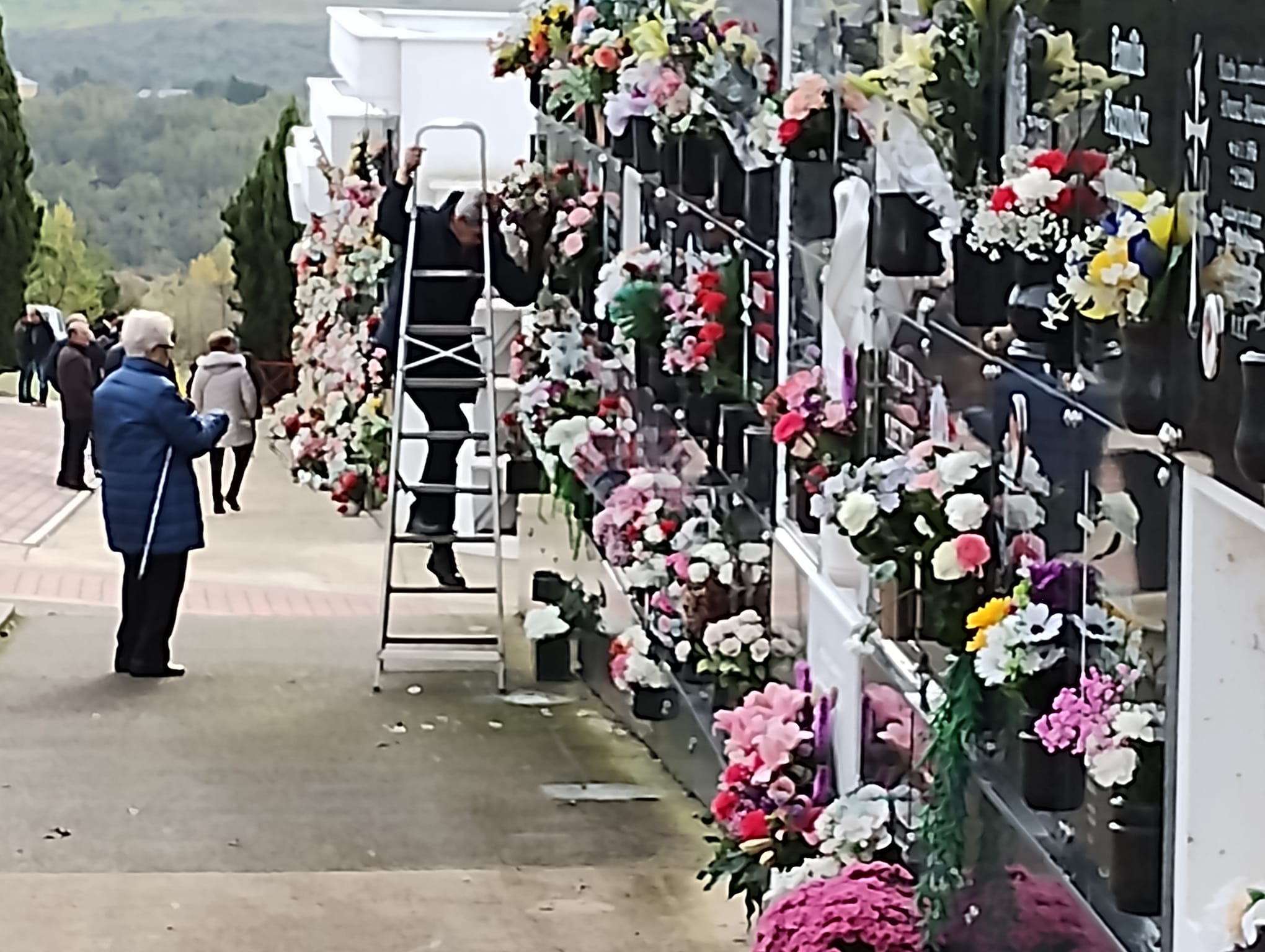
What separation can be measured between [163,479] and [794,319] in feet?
12.3

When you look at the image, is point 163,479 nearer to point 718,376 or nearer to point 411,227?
point 411,227

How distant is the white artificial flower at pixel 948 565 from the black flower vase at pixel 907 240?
0.59 metres

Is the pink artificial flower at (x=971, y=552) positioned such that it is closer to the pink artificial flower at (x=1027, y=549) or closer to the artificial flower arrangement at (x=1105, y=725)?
the pink artificial flower at (x=1027, y=549)

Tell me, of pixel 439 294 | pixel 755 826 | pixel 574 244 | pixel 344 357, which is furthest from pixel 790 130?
pixel 344 357

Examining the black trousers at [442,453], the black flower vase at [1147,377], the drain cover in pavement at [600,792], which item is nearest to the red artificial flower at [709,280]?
the drain cover in pavement at [600,792]

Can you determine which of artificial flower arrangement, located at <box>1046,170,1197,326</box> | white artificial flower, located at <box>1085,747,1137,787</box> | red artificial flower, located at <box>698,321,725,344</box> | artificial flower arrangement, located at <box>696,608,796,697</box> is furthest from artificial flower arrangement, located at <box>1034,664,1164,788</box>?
red artificial flower, located at <box>698,321,725,344</box>

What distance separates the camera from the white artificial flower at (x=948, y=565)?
11.7ft

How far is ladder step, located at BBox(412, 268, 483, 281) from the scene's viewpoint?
912cm

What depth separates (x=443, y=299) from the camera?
362 inches

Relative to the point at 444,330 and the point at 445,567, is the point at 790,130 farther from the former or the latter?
the point at 445,567

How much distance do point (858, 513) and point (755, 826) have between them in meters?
1.07

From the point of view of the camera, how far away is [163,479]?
824cm

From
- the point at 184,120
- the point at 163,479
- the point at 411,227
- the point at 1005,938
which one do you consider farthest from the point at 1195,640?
the point at 184,120

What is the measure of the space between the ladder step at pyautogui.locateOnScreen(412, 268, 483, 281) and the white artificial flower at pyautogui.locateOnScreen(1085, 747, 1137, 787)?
632 centimetres
